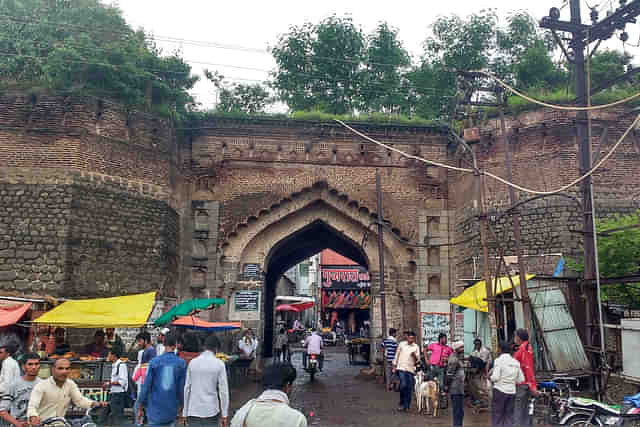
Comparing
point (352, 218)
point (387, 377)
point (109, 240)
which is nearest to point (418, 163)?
point (352, 218)

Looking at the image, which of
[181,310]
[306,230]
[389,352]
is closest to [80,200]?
[181,310]

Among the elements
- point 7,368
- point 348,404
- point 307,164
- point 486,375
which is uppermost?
point 307,164

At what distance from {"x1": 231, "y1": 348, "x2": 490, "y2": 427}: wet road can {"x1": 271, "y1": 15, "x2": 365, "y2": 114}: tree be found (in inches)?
435

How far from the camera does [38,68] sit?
12.4m

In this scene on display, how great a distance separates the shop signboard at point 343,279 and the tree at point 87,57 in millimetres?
18489

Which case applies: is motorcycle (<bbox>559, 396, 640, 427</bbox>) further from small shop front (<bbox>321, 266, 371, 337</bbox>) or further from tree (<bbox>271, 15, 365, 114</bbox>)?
small shop front (<bbox>321, 266, 371, 337</bbox>)

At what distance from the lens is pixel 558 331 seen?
902cm

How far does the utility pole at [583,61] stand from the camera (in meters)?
8.57

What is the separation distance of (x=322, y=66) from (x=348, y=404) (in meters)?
15.3

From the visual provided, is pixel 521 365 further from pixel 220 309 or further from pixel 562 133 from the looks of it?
pixel 220 309

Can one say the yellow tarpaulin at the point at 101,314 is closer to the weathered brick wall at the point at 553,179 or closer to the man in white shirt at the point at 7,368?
the man in white shirt at the point at 7,368

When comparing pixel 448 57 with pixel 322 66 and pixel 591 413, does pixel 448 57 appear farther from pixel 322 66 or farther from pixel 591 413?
pixel 591 413

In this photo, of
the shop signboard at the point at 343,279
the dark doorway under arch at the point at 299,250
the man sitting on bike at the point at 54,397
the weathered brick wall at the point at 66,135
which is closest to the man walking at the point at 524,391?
the man sitting on bike at the point at 54,397

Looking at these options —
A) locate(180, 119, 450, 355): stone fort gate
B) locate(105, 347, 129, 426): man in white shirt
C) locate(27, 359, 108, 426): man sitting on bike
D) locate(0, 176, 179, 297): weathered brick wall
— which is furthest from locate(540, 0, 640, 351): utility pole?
locate(0, 176, 179, 297): weathered brick wall
